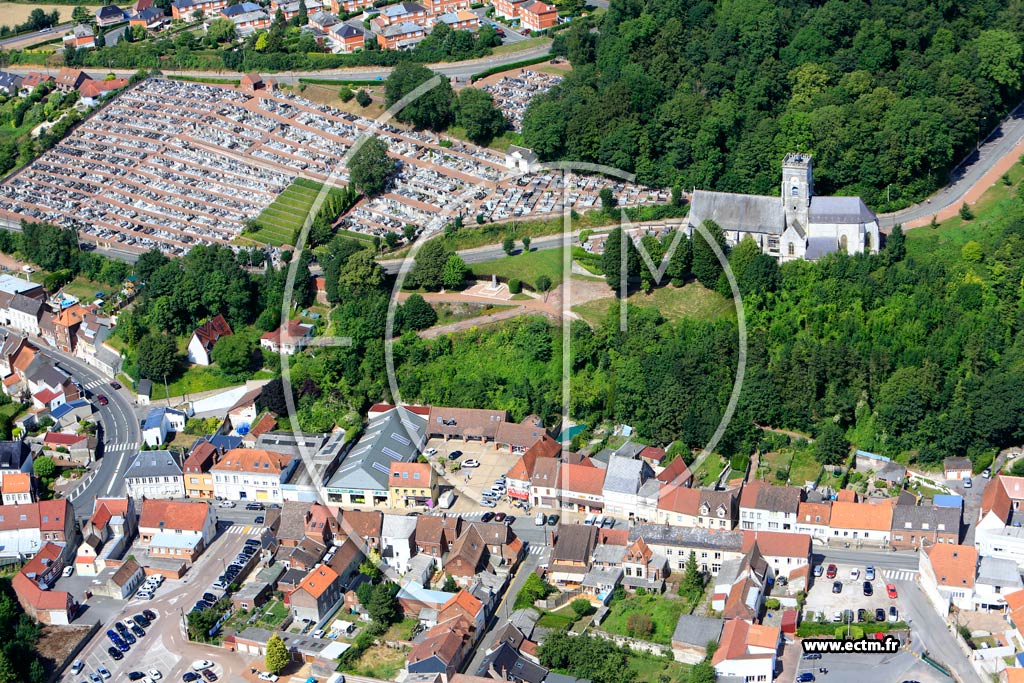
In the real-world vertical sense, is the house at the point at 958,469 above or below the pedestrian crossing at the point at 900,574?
above

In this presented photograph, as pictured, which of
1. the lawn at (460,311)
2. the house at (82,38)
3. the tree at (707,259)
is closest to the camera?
the tree at (707,259)

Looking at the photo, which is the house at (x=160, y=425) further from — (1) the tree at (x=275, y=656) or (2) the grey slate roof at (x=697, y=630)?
(2) the grey slate roof at (x=697, y=630)

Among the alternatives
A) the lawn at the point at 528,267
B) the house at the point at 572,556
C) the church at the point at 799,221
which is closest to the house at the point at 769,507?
the house at the point at 572,556

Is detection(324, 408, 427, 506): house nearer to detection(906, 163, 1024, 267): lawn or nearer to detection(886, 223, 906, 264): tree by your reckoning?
detection(886, 223, 906, 264): tree

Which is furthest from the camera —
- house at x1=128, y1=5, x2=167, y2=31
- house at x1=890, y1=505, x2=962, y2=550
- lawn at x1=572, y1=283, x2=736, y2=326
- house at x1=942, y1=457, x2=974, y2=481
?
house at x1=128, y1=5, x2=167, y2=31

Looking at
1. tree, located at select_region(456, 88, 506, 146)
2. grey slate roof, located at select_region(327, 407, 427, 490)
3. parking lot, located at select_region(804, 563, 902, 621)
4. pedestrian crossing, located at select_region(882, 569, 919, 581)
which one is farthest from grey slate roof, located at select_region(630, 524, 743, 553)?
tree, located at select_region(456, 88, 506, 146)

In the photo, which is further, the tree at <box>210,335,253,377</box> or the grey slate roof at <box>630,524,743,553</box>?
the tree at <box>210,335,253,377</box>

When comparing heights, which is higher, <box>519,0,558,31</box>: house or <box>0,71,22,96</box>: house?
<box>519,0,558,31</box>: house

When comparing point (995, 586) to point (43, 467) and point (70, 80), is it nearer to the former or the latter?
point (43, 467)
